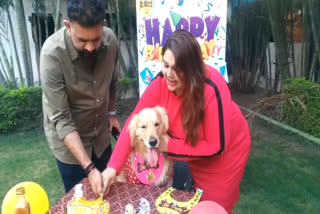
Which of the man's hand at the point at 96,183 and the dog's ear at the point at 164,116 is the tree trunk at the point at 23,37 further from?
the man's hand at the point at 96,183

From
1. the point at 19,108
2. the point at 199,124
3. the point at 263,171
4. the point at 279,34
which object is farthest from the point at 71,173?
the point at 279,34

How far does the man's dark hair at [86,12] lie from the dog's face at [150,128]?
710 millimetres

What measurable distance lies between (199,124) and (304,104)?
412 cm

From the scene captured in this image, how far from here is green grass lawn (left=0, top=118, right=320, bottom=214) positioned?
3.47 meters

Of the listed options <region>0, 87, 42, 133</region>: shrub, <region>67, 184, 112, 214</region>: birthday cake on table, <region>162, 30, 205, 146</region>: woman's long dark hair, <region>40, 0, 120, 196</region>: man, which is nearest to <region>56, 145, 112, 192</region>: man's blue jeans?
Result: <region>40, 0, 120, 196</region>: man

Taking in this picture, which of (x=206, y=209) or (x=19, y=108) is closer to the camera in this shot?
(x=206, y=209)

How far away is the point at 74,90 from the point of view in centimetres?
206

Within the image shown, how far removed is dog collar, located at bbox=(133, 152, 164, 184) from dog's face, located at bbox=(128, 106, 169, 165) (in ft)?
0.14

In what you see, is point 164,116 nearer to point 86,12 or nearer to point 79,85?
point 79,85

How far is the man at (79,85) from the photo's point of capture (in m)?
1.71

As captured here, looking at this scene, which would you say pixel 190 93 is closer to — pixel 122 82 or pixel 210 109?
pixel 210 109

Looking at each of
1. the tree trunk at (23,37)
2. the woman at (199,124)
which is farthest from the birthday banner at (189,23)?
the tree trunk at (23,37)

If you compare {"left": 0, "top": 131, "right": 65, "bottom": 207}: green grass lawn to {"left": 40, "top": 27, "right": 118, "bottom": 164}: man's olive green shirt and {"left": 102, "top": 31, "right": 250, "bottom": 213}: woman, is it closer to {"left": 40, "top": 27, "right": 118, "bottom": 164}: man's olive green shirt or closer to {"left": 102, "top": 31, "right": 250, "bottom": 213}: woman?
{"left": 40, "top": 27, "right": 118, "bottom": 164}: man's olive green shirt

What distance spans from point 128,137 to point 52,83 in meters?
0.63
